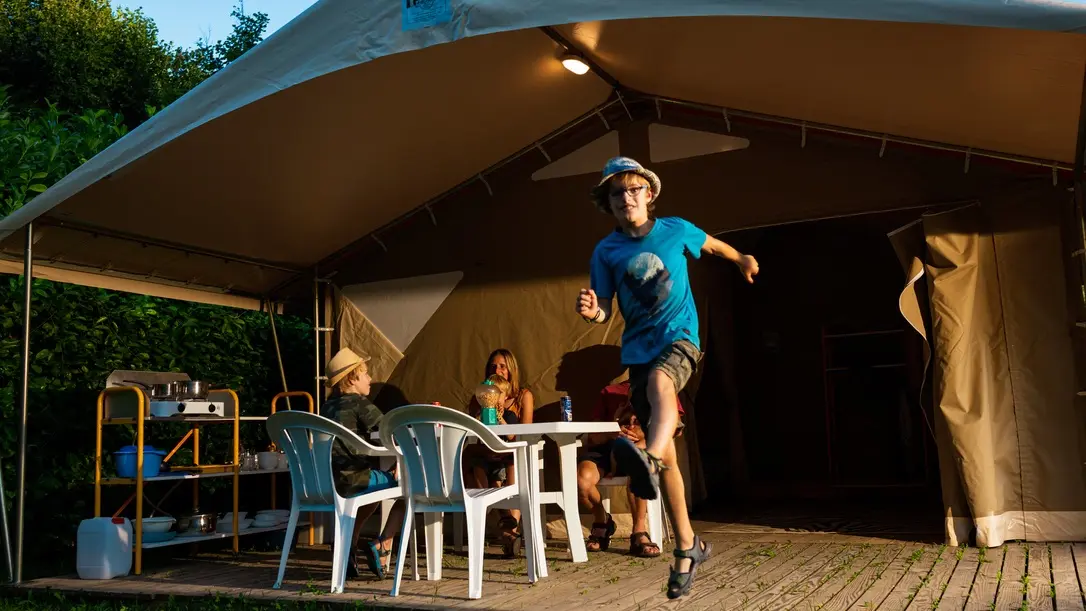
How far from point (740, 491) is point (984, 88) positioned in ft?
16.7

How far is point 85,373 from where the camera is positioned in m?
5.87

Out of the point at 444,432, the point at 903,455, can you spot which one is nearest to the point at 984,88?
the point at 444,432

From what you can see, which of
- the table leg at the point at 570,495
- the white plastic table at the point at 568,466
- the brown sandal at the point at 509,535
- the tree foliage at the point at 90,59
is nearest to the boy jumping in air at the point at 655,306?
the white plastic table at the point at 568,466

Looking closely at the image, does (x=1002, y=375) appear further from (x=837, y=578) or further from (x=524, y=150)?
(x=524, y=150)

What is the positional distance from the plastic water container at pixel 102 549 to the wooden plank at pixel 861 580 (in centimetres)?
353

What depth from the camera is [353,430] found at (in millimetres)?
4680

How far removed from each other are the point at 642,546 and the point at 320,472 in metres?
1.84

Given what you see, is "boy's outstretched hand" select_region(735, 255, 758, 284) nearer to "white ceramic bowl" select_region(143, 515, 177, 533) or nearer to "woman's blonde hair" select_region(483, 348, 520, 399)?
"woman's blonde hair" select_region(483, 348, 520, 399)

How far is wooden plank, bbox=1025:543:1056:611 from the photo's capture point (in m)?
3.48

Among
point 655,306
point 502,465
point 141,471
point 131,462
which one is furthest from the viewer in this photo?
point 502,465

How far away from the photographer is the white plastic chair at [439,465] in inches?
158

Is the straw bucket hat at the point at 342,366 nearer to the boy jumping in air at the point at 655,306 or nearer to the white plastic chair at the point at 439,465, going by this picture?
the white plastic chair at the point at 439,465

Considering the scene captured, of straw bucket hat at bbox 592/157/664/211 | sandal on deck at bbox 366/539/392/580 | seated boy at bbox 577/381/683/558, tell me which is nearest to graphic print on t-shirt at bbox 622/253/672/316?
straw bucket hat at bbox 592/157/664/211

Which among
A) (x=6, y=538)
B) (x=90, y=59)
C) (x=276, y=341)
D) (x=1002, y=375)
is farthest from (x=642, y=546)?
(x=90, y=59)
